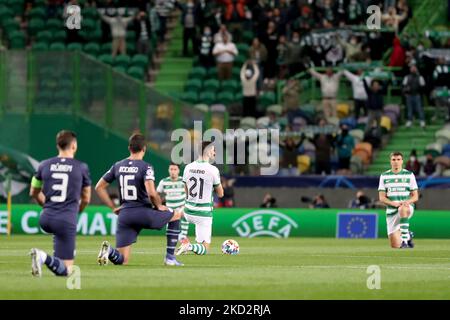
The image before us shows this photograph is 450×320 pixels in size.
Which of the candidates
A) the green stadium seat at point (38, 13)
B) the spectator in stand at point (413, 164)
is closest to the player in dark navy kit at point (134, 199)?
the spectator in stand at point (413, 164)

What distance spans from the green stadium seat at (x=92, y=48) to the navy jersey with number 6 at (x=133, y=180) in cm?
2593

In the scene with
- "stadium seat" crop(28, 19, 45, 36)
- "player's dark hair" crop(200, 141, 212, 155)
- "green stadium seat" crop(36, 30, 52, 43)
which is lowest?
"player's dark hair" crop(200, 141, 212, 155)

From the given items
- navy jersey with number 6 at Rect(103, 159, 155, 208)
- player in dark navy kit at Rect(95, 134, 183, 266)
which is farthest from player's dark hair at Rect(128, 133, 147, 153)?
navy jersey with number 6 at Rect(103, 159, 155, 208)

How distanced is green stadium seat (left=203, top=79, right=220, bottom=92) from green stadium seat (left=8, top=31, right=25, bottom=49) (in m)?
6.67

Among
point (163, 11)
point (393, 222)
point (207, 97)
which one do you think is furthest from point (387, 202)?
point (163, 11)

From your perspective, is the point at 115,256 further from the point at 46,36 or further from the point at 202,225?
the point at 46,36

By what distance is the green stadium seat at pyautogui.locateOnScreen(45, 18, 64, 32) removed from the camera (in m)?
46.3

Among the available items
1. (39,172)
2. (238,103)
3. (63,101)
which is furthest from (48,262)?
(238,103)

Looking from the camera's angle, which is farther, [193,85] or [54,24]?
[54,24]

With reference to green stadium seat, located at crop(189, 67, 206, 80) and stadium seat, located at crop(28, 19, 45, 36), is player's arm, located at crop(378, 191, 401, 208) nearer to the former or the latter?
green stadium seat, located at crop(189, 67, 206, 80)

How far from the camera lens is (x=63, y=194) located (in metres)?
17.1

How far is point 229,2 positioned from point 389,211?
1779 centimetres

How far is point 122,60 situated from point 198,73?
8.22 ft
